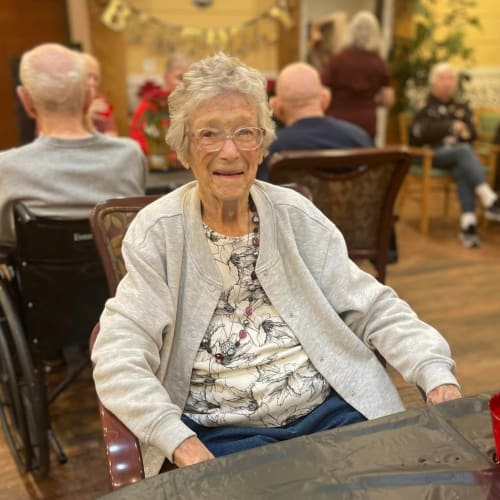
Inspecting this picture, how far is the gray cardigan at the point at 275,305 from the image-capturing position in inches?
44.6

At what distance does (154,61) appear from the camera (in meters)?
5.27

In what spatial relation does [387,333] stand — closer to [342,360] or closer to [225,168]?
[342,360]

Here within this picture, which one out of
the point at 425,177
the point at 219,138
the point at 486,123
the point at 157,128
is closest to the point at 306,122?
the point at 157,128

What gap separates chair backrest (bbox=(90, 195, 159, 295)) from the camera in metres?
1.52

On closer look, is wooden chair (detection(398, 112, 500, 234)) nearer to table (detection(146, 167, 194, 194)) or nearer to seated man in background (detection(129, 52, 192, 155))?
seated man in background (detection(129, 52, 192, 155))

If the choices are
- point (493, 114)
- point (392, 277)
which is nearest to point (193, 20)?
point (493, 114)

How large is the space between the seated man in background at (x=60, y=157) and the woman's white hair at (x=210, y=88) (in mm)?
658

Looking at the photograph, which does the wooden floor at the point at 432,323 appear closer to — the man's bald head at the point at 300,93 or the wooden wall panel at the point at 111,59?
the man's bald head at the point at 300,93

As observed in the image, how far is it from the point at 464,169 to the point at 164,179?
8.51 feet

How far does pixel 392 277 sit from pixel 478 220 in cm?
155

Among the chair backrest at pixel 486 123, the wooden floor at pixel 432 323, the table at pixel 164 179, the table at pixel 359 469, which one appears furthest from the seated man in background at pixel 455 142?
the table at pixel 359 469

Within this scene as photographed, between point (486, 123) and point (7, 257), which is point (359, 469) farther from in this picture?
point (486, 123)

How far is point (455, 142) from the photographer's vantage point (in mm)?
4441

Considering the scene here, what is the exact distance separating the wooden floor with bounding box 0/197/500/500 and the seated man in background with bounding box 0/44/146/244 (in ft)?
2.43
